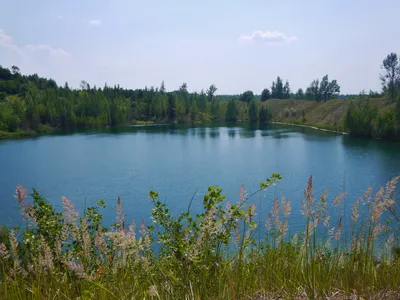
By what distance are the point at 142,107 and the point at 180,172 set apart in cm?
10108

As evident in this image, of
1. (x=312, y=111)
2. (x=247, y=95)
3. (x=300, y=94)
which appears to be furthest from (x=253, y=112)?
(x=247, y=95)

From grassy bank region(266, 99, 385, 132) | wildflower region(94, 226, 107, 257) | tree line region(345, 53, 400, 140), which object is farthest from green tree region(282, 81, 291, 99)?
wildflower region(94, 226, 107, 257)

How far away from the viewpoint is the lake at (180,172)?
25102 mm

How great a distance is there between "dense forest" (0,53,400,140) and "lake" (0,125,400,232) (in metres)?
20.8

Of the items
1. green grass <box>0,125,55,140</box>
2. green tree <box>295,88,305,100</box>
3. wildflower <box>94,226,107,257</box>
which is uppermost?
green tree <box>295,88,305,100</box>

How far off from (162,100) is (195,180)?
106 meters

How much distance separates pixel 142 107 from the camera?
133 metres

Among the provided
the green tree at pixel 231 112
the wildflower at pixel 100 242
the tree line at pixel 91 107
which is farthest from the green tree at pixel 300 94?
the wildflower at pixel 100 242

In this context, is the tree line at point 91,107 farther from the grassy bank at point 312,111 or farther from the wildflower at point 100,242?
the wildflower at point 100,242

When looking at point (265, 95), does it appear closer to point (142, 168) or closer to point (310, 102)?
point (310, 102)

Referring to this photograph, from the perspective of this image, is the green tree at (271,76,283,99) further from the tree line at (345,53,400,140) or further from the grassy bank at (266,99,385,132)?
the tree line at (345,53,400,140)

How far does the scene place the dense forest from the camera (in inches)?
2857

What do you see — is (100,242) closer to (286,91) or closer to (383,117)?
(383,117)

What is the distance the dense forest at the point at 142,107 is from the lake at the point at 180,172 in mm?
20773
